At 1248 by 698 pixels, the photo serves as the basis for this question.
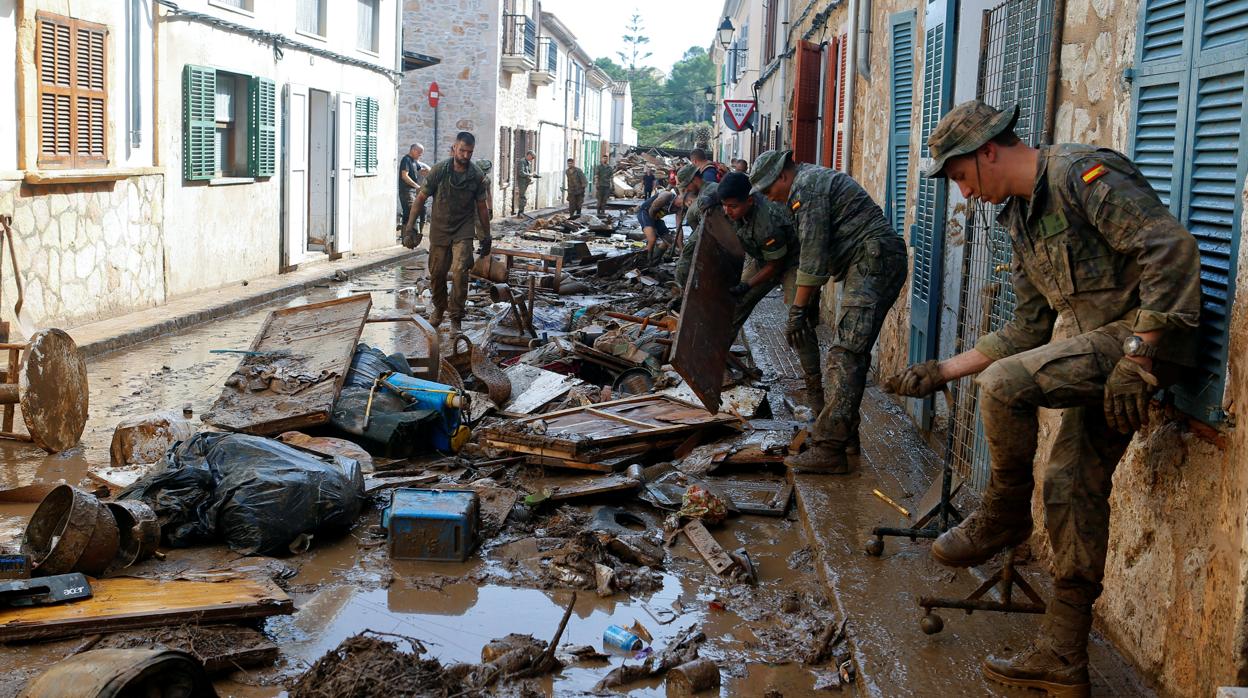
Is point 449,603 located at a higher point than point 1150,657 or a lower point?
lower

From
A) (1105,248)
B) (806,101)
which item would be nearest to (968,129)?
(1105,248)

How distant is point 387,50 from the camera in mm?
21828

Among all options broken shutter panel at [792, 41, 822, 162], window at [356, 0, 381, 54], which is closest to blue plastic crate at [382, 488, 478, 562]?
broken shutter panel at [792, 41, 822, 162]

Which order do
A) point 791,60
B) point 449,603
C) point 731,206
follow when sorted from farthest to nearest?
point 791,60 → point 731,206 → point 449,603

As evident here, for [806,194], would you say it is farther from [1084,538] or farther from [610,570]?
[1084,538]

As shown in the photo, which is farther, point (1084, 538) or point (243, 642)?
point (243, 642)

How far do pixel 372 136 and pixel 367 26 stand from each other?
199cm

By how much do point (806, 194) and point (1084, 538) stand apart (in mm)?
3280

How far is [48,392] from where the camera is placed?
21.7 feet

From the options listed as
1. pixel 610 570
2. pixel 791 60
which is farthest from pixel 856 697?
pixel 791 60

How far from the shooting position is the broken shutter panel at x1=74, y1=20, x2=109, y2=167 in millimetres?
10836

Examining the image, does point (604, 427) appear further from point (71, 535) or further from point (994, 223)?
point (71, 535)

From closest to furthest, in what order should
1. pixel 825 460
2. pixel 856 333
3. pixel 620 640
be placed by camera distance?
pixel 620 640
pixel 856 333
pixel 825 460

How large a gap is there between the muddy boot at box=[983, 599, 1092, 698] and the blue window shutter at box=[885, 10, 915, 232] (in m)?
4.90
